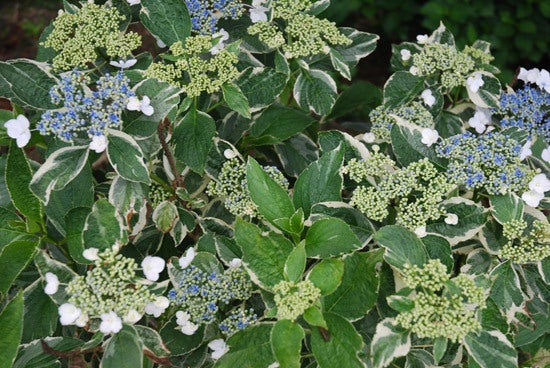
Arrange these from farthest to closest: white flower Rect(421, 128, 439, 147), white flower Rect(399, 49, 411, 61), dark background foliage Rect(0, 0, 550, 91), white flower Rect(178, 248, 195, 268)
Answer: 1. dark background foliage Rect(0, 0, 550, 91)
2. white flower Rect(399, 49, 411, 61)
3. white flower Rect(421, 128, 439, 147)
4. white flower Rect(178, 248, 195, 268)

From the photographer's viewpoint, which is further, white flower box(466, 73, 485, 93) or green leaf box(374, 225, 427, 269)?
white flower box(466, 73, 485, 93)

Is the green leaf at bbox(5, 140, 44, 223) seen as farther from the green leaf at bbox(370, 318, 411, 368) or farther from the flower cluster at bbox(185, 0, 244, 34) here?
the green leaf at bbox(370, 318, 411, 368)

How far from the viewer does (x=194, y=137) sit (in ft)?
4.40

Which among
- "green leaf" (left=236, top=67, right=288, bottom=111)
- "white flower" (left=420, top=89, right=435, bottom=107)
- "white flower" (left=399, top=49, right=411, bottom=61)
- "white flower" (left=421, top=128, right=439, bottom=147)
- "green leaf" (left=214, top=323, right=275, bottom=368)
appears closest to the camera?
"green leaf" (left=214, top=323, right=275, bottom=368)

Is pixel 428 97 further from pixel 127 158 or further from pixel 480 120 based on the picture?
pixel 127 158

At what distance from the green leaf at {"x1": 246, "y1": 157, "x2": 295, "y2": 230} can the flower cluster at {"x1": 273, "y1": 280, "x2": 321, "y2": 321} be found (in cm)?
16

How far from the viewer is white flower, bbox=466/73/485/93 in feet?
4.92

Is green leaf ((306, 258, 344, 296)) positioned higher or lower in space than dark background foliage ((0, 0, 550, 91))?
higher

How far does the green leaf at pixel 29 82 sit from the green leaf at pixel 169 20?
9.9 inches

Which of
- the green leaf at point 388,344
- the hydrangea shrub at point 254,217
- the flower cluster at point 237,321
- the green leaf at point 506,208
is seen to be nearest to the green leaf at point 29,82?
the hydrangea shrub at point 254,217

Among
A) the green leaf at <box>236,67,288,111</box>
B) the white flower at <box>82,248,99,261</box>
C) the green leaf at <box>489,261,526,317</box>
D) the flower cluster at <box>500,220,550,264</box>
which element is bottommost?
the green leaf at <box>489,261,526,317</box>

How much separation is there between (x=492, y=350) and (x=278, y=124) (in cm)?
75

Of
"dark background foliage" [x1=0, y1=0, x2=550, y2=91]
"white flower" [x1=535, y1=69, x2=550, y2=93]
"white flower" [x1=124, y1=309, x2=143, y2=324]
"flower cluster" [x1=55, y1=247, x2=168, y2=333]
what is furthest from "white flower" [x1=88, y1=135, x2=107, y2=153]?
"dark background foliage" [x1=0, y1=0, x2=550, y2=91]

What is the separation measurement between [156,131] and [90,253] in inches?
12.9
